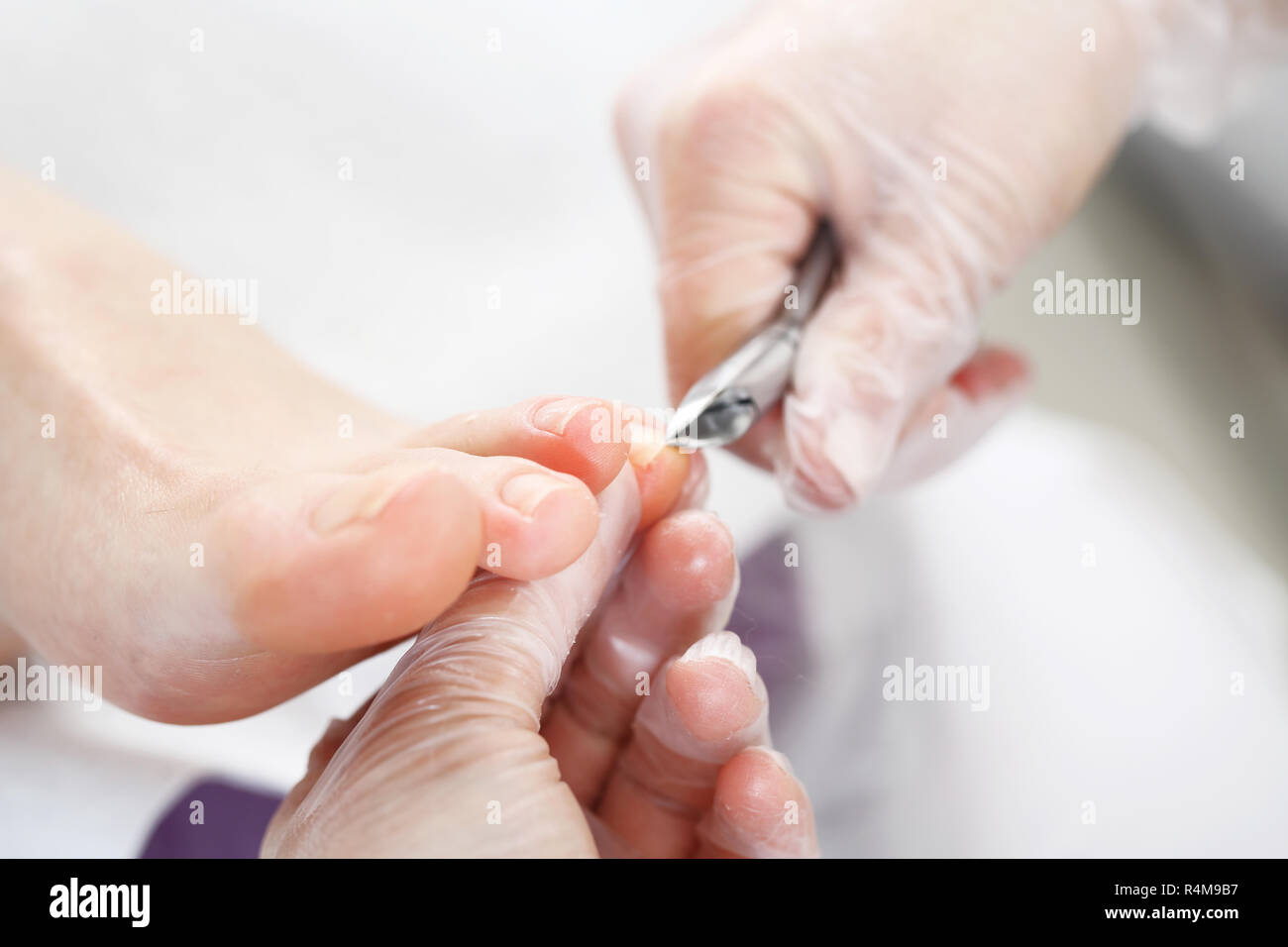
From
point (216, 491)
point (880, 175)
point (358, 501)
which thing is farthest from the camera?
point (880, 175)

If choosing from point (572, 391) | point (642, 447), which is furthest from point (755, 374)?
point (572, 391)

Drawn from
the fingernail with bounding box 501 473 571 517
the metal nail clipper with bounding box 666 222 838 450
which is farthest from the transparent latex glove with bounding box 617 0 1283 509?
the fingernail with bounding box 501 473 571 517

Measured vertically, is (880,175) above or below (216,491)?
above

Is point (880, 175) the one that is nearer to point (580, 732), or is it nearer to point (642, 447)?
point (642, 447)

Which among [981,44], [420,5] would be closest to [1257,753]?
[981,44]

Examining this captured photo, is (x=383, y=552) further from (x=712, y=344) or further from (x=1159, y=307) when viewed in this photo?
(x=1159, y=307)

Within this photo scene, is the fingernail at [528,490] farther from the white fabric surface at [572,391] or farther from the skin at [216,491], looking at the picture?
the white fabric surface at [572,391]
